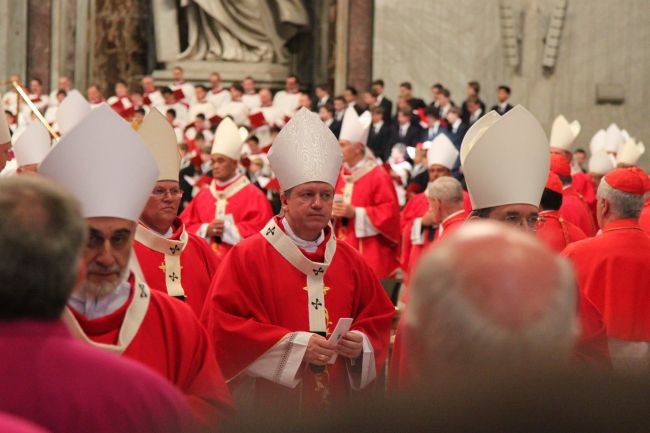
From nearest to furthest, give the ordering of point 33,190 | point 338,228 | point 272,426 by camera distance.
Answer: point 272,426 → point 33,190 → point 338,228

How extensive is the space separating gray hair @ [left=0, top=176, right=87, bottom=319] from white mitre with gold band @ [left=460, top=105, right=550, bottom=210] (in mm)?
2764

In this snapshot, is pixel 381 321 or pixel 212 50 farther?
pixel 212 50

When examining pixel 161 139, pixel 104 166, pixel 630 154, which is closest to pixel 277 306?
pixel 104 166

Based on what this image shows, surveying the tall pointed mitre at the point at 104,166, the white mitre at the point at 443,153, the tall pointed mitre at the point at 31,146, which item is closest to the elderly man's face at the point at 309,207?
the tall pointed mitre at the point at 104,166

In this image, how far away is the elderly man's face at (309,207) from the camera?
5043 millimetres

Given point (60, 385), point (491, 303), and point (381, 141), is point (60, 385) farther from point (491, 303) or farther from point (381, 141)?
point (381, 141)

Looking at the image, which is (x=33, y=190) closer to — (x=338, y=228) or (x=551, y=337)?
(x=551, y=337)

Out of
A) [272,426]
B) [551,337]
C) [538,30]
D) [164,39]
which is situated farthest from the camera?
[164,39]

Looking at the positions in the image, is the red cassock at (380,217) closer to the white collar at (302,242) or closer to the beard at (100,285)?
the white collar at (302,242)

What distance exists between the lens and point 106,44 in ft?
64.4

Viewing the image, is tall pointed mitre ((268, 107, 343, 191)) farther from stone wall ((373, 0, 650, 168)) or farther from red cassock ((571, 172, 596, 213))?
stone wall ((373, 0, 650, 168))

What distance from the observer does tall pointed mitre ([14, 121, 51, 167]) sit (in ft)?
26.7

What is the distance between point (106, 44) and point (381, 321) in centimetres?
1533

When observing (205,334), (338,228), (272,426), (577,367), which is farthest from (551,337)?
(338,228)
